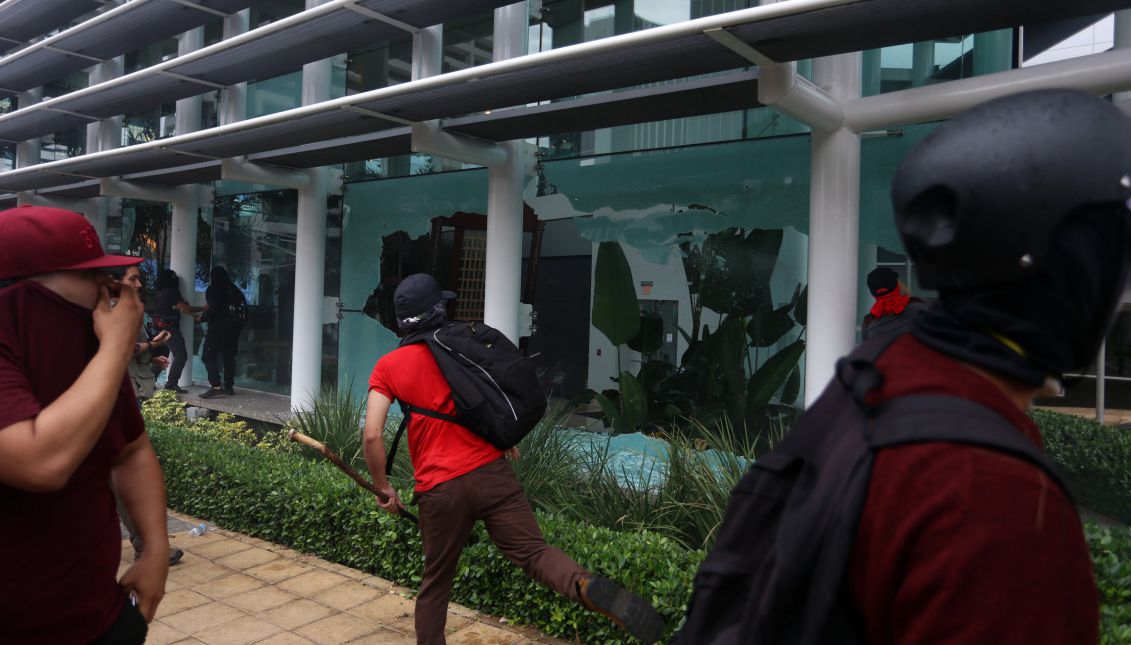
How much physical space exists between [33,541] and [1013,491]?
205 cm

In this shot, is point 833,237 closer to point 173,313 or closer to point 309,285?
point 309,285

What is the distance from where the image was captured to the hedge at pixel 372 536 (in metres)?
4.19

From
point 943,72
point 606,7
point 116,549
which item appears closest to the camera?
point 116,549

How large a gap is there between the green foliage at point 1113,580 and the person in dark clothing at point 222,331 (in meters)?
10.6

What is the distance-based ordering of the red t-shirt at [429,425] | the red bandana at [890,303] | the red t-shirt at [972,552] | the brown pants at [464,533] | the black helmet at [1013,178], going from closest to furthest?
1. the red t-shirt at [972,552]
2. the black helmet at [1013,178]
3. the brown pants at [464,533]
4. the red t-shirt at [429,425]
5. the red bandana at [890,303]

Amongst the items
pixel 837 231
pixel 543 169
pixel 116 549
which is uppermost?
pixel 543 169

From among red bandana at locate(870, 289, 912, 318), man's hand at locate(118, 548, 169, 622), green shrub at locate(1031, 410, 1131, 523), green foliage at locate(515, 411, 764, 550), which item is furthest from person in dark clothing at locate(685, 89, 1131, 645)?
green shrub at locate(1031, 410, 1131, 523)

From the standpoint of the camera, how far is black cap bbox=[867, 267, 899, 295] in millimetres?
5641

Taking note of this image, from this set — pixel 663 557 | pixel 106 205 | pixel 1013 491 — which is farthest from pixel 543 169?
pixel 106 205

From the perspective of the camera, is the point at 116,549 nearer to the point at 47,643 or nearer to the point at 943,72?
the point at 47,643

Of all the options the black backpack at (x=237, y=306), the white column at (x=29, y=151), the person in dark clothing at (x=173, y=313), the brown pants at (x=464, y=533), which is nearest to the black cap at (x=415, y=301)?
the brown pants at (x=464, y=533)

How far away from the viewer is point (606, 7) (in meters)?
7.80

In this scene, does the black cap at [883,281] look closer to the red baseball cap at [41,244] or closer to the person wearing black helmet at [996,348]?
the person wearing black helmet at [996,348]

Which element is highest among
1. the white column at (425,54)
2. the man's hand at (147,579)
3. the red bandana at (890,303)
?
the white column at (425,54)
